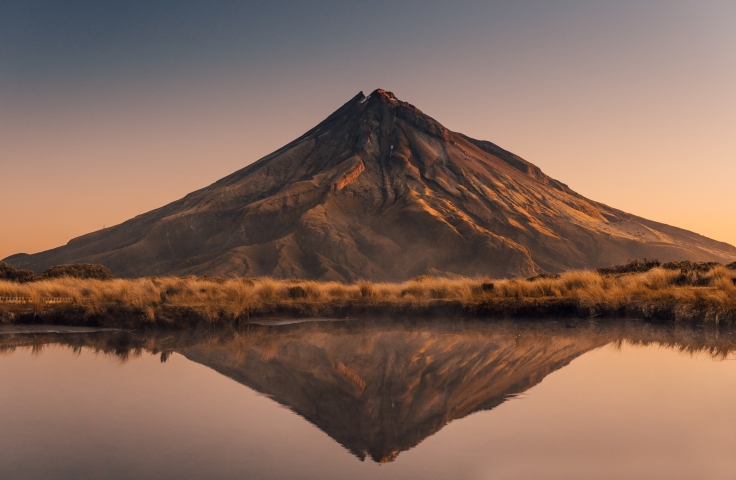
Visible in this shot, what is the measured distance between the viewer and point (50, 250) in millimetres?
118875

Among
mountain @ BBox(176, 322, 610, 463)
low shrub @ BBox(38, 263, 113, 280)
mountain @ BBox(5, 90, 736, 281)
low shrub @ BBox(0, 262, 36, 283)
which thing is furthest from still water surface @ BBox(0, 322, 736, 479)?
mountain @ BBox(5, 90, 736, 281)

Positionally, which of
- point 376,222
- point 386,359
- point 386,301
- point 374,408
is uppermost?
point 376,222

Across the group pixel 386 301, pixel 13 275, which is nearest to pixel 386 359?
pixel 386 301

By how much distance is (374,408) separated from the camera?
7355mm

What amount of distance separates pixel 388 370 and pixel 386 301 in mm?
8575

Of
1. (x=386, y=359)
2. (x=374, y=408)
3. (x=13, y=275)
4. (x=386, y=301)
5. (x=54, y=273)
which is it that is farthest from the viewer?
(x=54, y=273)

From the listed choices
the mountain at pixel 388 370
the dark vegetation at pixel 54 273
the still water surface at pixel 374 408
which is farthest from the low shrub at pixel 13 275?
the mountain at pixel 388 370

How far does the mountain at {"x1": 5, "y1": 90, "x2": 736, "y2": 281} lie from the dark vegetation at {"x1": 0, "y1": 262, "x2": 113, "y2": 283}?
3990cm

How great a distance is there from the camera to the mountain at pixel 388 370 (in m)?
6.82

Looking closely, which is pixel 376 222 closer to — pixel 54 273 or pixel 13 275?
pixel 54 273

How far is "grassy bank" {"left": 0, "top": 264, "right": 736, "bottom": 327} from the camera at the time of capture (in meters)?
15.4

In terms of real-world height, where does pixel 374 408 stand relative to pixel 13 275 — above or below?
below

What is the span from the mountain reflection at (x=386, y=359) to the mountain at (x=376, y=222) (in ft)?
218

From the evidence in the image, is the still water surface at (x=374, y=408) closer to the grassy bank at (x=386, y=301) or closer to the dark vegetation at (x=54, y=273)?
the grassy bank at (x=386, y=301)
